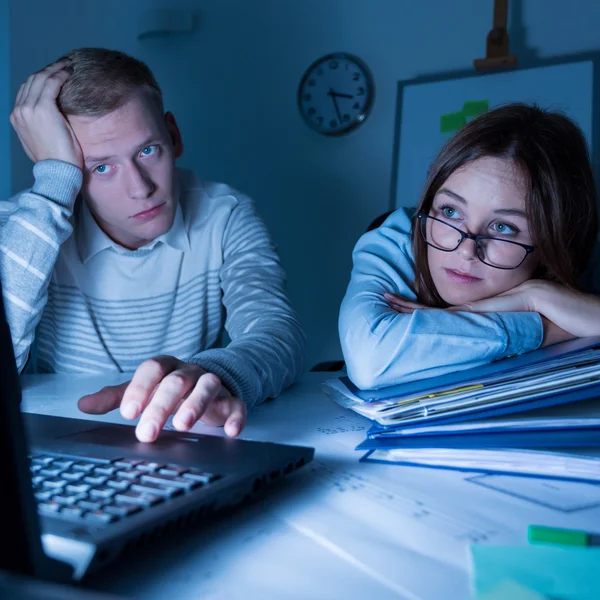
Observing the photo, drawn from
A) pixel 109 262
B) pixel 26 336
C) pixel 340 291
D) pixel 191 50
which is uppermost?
pixel 191 50

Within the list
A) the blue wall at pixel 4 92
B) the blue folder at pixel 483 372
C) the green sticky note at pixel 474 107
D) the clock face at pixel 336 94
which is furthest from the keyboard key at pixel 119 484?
the clock face at pixel 336 94

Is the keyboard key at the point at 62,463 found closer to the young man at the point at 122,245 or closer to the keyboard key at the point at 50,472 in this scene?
the keyboard key at the point at 50,472

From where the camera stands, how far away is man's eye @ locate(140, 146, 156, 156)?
1365 millimetres

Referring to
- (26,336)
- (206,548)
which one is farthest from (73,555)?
(26,336)

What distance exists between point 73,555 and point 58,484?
11 cm

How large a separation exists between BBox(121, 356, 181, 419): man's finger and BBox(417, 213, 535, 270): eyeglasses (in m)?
0.61

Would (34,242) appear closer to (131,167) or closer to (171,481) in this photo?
(131,167)

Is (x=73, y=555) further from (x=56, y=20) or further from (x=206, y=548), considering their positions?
(x=56, y=20)

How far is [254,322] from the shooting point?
120 centimetres

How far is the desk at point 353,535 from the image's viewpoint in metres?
0.41

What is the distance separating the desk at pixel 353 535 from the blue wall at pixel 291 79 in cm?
242

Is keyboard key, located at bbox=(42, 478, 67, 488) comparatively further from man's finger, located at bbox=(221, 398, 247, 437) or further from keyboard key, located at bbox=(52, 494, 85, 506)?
man's finger, located at bbox=(221, 398, 247, 437)

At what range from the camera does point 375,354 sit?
0.96 metres

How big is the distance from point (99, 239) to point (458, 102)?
1.85 m
